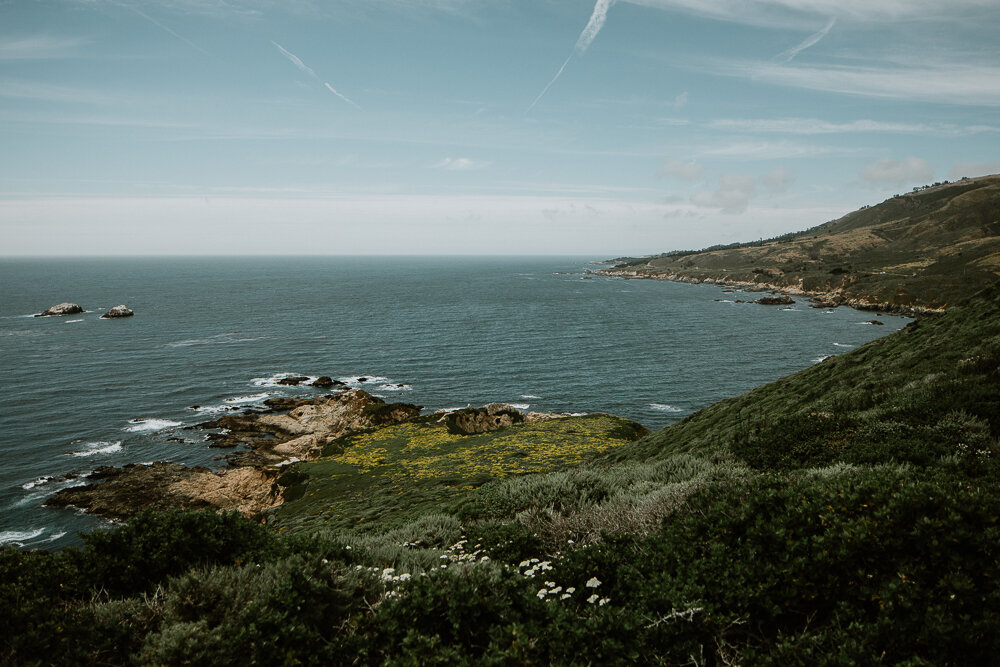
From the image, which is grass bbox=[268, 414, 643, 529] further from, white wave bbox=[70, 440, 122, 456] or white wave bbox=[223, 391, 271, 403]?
white wave bbox=[223, 391, 271, 403]

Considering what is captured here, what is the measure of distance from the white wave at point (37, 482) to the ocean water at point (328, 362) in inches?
5.5

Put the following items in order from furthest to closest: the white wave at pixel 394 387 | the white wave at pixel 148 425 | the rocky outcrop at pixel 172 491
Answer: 1. the white wave at pixel 394 387
2. the white wave at pixel 148 425
3. the rocky outcrop at pixel 172 491

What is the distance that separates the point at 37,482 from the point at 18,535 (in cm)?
790

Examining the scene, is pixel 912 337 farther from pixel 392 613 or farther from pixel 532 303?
pixel 532 303

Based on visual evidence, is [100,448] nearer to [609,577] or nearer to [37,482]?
[37,482]

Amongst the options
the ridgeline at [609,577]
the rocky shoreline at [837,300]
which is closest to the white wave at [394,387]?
the ridgeline at [609,577]

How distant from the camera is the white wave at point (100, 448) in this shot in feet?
131

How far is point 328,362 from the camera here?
234ft

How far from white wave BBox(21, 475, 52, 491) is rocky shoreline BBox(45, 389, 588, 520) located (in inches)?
105

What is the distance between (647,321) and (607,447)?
79.9 meters

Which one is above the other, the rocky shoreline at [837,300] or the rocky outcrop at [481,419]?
the rocky shoreline at [837,300]

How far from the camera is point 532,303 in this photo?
138875 mm

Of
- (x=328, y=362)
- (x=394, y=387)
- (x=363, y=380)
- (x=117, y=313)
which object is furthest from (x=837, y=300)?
(x=117, y=313)

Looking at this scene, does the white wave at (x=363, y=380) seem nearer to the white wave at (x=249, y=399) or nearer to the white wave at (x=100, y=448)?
the white wave at (x=249, y=399)
